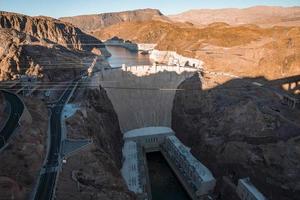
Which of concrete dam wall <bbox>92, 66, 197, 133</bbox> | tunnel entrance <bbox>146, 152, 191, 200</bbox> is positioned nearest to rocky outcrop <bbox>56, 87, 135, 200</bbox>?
tunnel entrance <bbox>146, 152, 191, 200</bbox>

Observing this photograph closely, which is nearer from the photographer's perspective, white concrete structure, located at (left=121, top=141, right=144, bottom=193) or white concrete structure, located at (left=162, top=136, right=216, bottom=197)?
white concrete structure, located at (left=121, top=141, right=144, bottom=193)

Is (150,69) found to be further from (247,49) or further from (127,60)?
(127,60)

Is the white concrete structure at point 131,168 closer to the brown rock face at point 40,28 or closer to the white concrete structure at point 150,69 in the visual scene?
the white concrete structure at point 150,69

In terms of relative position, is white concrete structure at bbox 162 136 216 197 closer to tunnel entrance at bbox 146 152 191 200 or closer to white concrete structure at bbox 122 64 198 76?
tunnel entrance at bbox 146 152 191 200

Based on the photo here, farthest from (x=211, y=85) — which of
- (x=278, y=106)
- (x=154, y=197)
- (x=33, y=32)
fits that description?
(x=33, y=32)

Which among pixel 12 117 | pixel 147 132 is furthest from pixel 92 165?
pixel 147 132

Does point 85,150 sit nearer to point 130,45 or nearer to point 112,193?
point 112,193
